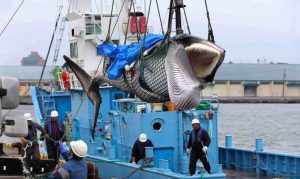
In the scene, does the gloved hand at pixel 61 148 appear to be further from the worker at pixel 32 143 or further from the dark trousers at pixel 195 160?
the dark trousers at pixel 195 160

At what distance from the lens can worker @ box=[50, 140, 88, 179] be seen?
6.27 metres

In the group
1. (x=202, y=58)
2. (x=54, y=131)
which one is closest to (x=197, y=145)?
(x=54, y=131)

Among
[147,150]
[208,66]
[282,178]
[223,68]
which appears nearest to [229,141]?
[282,178]

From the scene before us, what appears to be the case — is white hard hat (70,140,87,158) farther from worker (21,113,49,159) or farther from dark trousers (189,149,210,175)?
dark trousers (189,149,210,175)

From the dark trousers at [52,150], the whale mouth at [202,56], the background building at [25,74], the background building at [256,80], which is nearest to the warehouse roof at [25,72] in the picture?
the background building at [25,74]

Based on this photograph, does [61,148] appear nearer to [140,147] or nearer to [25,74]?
[140,147]

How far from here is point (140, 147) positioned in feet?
47.8

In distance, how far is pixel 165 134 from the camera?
49.8 feet

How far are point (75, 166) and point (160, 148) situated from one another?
8.93 m

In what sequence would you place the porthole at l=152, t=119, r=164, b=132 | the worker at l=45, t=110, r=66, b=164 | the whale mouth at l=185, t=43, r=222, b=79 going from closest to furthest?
the whale mouth at l=185, t=43, r=222, b=79 < the worker at l=45, t=110, r=66, b=164 < the porthole at l=152, t=119, r=164, b=132

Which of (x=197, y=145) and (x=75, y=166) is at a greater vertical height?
(x=75, y=166)

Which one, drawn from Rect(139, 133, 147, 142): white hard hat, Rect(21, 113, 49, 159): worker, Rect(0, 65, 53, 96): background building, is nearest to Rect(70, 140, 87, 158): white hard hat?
Rect(21, 113, 49, 159): worker

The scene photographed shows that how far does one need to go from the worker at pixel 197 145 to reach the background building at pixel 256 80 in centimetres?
6759

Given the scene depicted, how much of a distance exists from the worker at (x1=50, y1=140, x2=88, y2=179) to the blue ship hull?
6.97m
